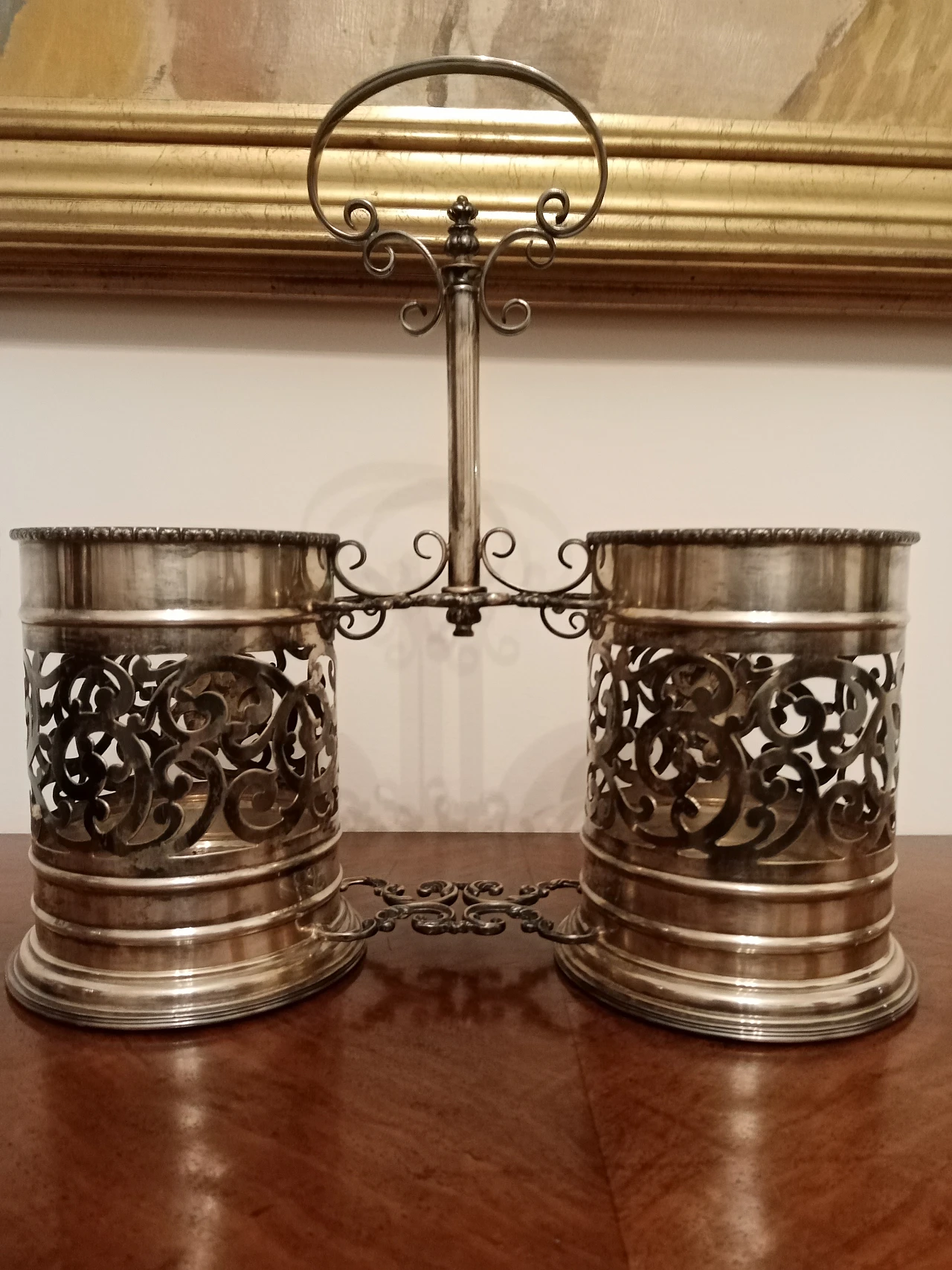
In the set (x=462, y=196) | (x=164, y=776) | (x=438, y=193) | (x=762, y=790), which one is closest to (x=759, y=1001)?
(x=762, y=790)

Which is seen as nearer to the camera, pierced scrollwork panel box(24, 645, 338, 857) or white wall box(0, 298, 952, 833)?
pierced scrollwork panel box(24, 645, 338, 857)

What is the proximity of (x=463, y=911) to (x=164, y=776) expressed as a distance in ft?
0.76

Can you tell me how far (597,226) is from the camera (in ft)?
2.24

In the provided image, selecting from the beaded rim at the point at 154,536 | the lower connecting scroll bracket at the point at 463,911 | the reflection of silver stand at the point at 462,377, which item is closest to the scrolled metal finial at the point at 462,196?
the reflection of silver stand at the point at 462,377

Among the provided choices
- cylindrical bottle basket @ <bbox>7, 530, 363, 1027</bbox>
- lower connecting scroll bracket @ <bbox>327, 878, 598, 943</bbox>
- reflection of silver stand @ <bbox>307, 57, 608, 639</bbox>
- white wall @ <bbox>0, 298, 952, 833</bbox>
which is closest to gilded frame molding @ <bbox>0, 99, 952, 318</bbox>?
white wall @ <bbox>0, 298, 952, 833</bbox>

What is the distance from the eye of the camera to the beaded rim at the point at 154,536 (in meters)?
0.44

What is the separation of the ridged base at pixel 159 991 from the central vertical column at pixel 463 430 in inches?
9.3

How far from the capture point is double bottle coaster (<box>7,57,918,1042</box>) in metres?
0.45

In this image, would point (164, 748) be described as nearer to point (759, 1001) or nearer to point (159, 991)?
point (159, 991)

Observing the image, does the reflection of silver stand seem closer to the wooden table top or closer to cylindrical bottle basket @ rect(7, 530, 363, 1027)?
cylindrical bottle basket @ rect(7, 530, 363, 1027)

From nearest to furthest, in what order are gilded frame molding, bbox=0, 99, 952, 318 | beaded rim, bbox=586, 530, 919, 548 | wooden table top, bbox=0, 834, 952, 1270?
1. wooden table top, bbox=0, 834, 952, 1270
2. beaded rim, bbox=586, 530, 919, 548
3. gilded frame molding, bbox=0, 99, 952, 318

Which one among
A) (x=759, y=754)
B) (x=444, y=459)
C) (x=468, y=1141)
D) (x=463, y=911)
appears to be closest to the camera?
(x=468, y=1141)

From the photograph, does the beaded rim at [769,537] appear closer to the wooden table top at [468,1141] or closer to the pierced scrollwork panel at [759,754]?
the pierced scrollwork panel at [759,754]

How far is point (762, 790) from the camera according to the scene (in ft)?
1.47
